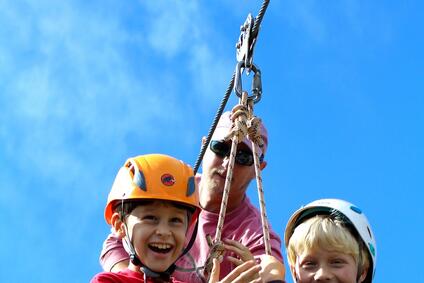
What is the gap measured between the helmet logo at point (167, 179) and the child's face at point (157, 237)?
8.0 inches

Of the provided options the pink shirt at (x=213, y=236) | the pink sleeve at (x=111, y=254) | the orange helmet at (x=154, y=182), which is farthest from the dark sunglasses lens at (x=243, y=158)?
the pink sleeve at (x=111, y=254)

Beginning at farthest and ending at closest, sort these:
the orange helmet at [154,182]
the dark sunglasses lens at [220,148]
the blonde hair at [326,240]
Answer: the dark sunglasses lens at [220,148] < the blonde hair at [326,240] < the orange helmet at [154,182]

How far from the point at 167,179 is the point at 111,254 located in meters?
1.09

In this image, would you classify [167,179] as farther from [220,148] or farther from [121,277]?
[220,148]

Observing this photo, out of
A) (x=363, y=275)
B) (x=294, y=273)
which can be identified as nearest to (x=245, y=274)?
(x=294, y=273)

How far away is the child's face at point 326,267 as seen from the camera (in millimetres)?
6082

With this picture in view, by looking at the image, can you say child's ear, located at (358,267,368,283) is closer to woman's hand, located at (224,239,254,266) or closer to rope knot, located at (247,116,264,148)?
woman's hand, located at (224,239,254,266)

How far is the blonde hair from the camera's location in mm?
6199

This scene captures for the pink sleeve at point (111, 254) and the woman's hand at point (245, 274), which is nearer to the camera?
the woman's hand at point (245, 274)

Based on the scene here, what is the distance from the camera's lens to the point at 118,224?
617 centimetres

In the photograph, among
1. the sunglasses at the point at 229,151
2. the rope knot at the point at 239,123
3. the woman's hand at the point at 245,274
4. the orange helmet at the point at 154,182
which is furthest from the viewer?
the sunglasses at the point at 229,151

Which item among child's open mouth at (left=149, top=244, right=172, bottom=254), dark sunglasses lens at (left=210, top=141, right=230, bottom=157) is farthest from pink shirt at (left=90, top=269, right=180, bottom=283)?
dark sunglasses lens at (left=210, top=141, right=230, bottom=157)

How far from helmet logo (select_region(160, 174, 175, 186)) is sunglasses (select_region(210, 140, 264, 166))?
4.00 feet

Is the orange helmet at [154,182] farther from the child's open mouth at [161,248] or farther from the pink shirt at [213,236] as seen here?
the pink shirt at [213,236]
